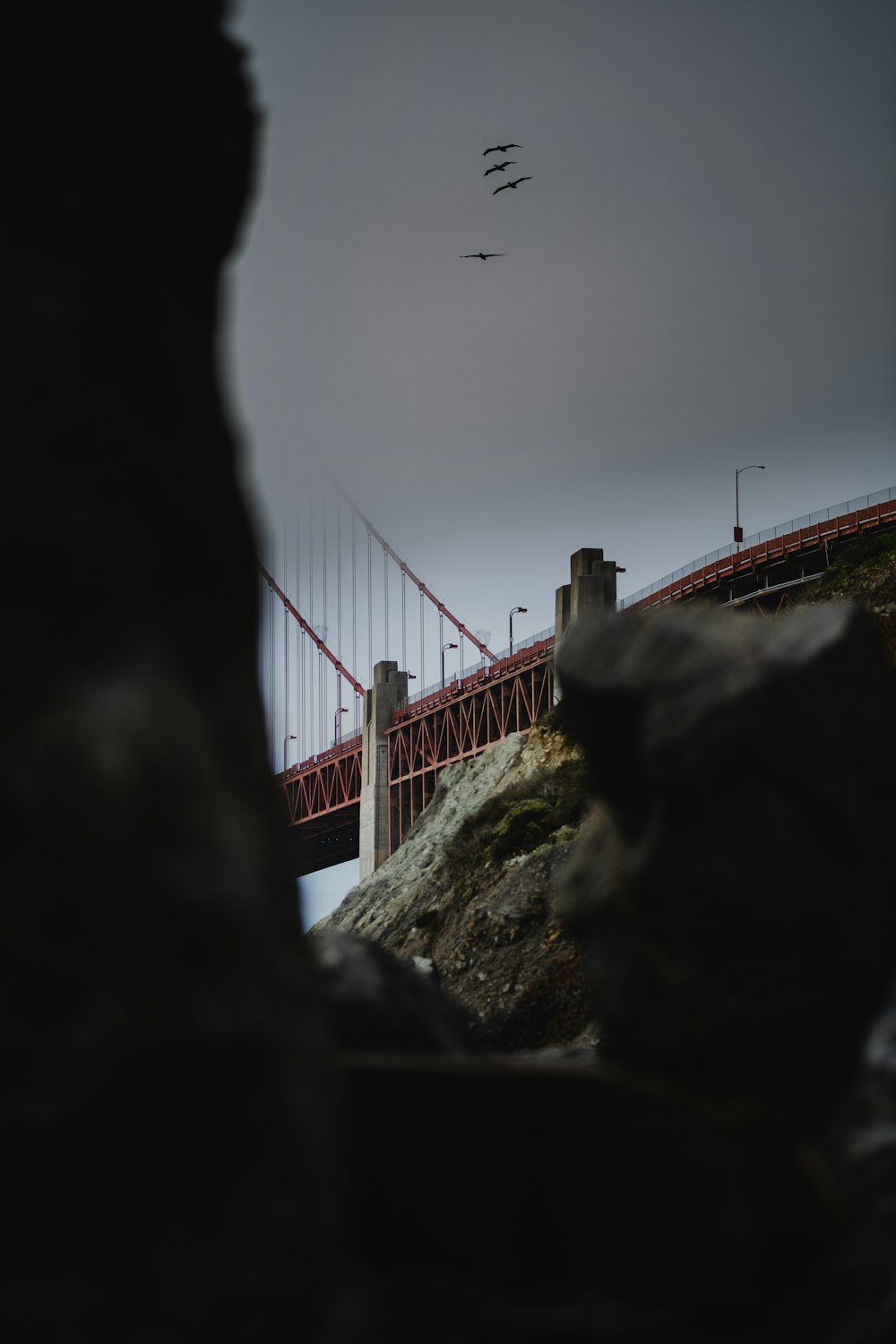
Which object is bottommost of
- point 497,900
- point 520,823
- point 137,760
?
point 137,760

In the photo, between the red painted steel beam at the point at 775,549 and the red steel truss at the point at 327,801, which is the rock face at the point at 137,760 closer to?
the red painted steel beam at the point at 775,549

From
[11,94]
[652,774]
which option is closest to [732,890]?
[652,774]

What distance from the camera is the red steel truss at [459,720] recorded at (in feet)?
135

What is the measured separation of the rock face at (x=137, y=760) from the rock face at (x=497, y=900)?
6088mm

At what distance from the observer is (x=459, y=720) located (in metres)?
46.8

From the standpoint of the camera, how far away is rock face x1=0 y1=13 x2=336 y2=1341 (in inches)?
103

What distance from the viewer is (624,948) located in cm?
461

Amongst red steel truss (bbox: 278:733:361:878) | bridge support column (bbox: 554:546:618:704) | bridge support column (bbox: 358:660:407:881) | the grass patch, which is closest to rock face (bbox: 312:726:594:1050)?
the grass patch

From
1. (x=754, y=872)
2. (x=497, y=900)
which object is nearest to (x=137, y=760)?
(x=754, y=872)

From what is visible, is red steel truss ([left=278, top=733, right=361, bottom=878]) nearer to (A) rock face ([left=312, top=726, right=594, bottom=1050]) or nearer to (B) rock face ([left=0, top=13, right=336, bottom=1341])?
(A) rock face ([left=312, top=726, right=594, bottom=1050])

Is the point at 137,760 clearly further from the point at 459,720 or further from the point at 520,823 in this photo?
the point at 459,720

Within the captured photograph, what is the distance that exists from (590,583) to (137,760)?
32729 mm

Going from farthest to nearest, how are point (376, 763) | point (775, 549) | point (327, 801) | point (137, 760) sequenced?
point (327, 801) → point (376, 763) → point (775, 549) → point (137, 760)

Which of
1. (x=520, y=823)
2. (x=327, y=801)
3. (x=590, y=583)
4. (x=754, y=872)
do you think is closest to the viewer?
(x=754, y=872)
